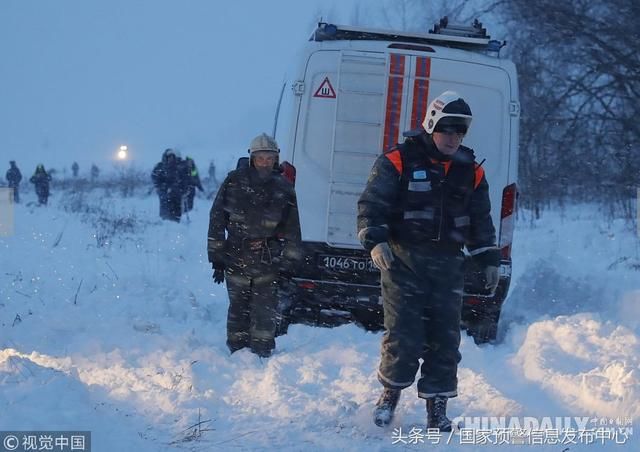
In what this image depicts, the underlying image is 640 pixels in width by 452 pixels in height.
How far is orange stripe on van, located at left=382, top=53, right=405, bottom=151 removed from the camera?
664 centimetres

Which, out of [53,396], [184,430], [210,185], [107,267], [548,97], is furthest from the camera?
[210,185]

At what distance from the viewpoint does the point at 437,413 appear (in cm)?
457

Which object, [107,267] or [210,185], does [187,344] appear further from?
[210,185]

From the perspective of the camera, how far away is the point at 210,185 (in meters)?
43.0

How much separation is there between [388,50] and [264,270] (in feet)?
6.95

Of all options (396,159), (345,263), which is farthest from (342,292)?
(396,159)

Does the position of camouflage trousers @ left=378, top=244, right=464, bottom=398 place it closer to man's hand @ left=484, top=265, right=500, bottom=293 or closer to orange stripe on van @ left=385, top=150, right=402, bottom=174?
man's hand @ left=484, top=265, right=500, bottom=293

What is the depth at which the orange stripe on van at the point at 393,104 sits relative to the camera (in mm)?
6637

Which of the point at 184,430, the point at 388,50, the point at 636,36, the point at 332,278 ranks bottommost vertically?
the point at 184,430

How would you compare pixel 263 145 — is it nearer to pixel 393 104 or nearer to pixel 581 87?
pixel 393 104


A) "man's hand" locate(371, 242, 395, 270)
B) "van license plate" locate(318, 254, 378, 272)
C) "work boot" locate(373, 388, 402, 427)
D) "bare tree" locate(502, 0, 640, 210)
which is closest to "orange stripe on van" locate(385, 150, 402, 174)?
"man's hand" locate(371, 242, 395, 270)

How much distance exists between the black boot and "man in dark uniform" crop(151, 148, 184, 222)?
1460 centimetres

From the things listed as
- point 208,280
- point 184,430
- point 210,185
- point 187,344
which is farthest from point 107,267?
point 210,185

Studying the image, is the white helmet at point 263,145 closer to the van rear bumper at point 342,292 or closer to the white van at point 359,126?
the white van at point 359,126
